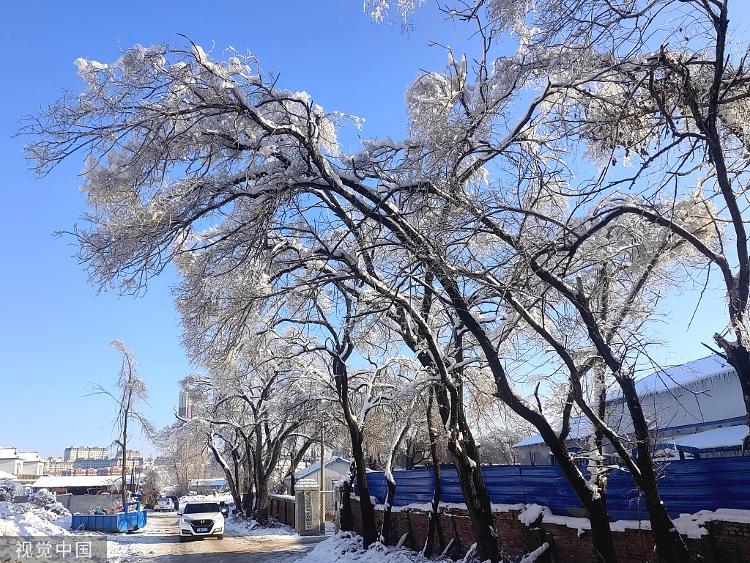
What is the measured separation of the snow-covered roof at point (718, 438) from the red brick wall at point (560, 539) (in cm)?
906

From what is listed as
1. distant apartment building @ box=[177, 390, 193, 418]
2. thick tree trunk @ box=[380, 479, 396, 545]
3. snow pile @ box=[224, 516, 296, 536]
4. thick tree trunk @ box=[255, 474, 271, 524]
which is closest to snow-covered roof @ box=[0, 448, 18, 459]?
distant apartment building @ box=[177, 390, 193, 418]

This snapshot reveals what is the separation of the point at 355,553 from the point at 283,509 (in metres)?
18.3

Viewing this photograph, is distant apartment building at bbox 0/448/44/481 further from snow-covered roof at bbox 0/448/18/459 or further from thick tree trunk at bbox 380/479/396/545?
thick tree trunk at bbox 380/479/396/545

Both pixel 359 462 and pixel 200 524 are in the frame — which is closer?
A: pixel 359 462

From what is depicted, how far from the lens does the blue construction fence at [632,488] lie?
8.37 metres

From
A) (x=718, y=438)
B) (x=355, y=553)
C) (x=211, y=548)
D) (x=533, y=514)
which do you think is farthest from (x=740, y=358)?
(x=211, y=548)

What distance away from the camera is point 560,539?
1102 centimetres

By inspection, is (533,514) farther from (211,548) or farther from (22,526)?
(22,526)

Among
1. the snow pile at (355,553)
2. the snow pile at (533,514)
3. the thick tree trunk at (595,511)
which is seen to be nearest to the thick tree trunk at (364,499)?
the snow pile at (355,553)

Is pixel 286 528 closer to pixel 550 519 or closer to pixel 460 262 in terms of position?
pixel 550 519

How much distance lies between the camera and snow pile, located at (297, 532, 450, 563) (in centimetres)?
1531

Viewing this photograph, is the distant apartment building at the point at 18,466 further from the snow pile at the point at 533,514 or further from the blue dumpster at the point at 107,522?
the snow pile at the point at 533,514

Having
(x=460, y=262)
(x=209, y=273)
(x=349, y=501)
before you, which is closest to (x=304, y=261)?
(x=209, y=273)

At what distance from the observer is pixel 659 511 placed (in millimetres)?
7887
